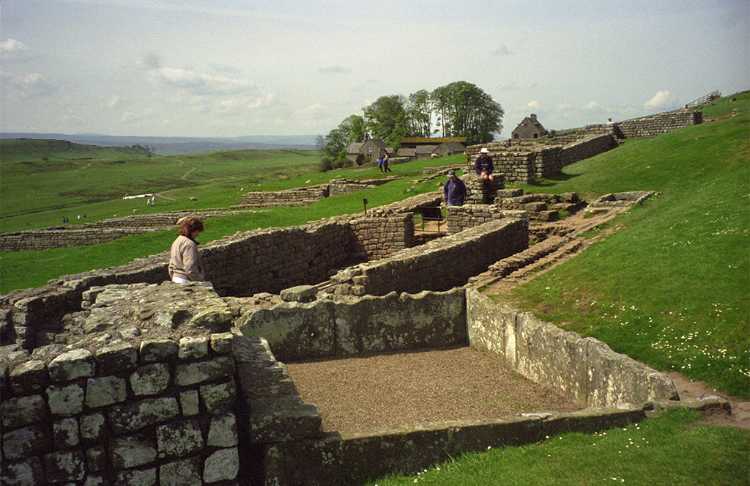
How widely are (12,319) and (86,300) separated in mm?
1834

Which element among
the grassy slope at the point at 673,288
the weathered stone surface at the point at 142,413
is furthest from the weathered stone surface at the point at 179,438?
the grassy slope at the point at 673,288

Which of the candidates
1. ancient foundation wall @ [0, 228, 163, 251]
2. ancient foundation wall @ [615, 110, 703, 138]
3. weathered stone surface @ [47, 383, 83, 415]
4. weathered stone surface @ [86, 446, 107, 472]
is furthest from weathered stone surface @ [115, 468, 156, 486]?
ancient foundation wall @ [615, 110, 703, 138]

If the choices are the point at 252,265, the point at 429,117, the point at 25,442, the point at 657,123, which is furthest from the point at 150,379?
the point at 429,117

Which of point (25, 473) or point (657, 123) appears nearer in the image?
point (25, 473)

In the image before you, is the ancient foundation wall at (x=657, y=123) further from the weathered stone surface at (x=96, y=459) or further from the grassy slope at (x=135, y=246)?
the weathered stone surface at (x=96, y=459)

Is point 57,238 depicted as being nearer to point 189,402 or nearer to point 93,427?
point 93,427

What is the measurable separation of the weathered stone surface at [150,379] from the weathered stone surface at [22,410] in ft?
2.66

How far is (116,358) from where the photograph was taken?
6.07m

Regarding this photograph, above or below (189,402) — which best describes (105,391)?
above

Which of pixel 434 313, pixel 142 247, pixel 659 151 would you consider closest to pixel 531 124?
pixel 659 151

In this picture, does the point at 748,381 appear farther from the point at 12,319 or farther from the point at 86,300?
the point at 12,319

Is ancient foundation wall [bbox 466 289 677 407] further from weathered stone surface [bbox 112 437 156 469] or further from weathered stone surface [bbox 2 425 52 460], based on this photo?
weathered stone surface [bbox 2 425 52 460]

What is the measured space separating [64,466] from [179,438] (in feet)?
3.46

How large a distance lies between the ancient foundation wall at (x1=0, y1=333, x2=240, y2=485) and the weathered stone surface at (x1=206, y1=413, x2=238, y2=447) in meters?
0.01
